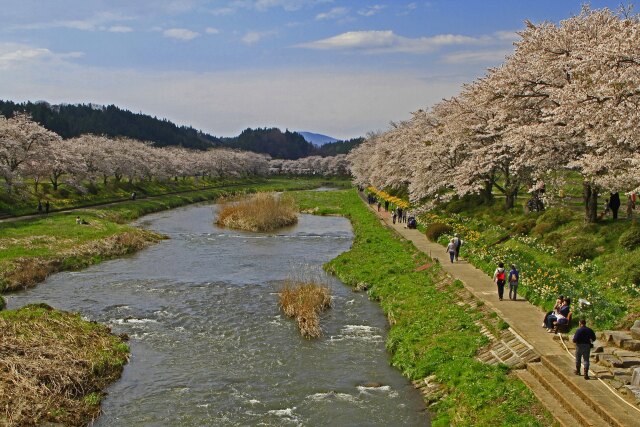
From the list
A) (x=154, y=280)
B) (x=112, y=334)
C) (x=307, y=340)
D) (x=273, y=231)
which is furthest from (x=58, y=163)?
(x=307, y=340)

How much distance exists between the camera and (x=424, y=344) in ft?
73.4

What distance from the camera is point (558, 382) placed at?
16469 mm

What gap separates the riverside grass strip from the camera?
16.0m

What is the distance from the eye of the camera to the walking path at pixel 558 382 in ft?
46.3

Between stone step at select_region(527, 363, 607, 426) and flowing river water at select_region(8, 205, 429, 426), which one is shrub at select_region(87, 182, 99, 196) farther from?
stone step at select_region(527, 363, 607, 426)

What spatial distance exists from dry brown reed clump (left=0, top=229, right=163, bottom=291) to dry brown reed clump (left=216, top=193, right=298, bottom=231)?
34.8 feet

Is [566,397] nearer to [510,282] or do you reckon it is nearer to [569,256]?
[510,282]

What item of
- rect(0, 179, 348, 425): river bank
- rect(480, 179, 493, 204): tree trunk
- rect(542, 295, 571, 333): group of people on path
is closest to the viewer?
rect(0, 179, 348, 425): river bank

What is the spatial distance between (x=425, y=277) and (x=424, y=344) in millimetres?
10725

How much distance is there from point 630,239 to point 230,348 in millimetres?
20066

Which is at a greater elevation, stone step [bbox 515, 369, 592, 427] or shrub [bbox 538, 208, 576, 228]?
shrub [bbox 538, 208, 576, 228]

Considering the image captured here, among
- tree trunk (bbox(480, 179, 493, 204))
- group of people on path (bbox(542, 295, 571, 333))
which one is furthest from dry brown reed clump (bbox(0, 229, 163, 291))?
tree trunk (bbox(480, 179, 493, 204))

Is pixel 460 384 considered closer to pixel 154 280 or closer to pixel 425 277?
pixel 425 277

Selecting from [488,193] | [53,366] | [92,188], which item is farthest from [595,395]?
[92,188]
